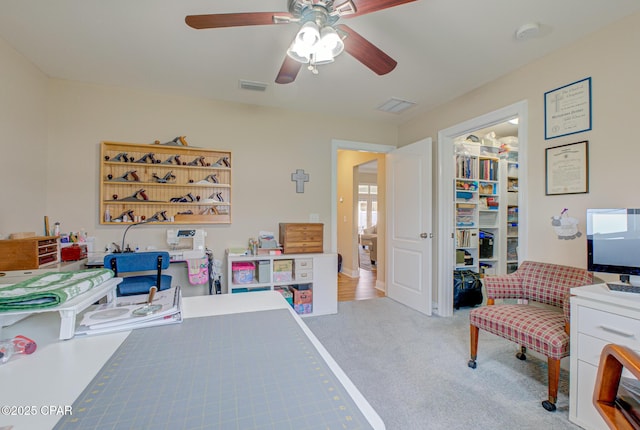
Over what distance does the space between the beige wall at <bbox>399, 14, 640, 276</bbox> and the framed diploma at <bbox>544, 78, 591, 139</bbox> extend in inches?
1.4

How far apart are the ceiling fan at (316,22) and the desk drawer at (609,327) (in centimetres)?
183

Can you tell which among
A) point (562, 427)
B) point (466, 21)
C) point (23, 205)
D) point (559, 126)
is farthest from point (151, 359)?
point (559, 126)

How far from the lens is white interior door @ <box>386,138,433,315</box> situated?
3.36 metres

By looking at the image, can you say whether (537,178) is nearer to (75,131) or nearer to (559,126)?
(559,126)

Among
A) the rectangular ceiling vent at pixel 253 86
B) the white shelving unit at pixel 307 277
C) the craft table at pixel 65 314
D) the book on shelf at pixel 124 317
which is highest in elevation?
the rectangular ceiling vent at pixel 253 86

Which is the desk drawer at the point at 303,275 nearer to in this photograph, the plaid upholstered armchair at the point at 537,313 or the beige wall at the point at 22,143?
the plaid upholstered armchair at the point at 537,313

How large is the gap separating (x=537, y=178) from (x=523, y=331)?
1250 millimetres

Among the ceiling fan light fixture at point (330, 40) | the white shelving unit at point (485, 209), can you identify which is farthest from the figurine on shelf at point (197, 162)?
the white shelving unit at point (485, 209)

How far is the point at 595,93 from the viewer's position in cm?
204

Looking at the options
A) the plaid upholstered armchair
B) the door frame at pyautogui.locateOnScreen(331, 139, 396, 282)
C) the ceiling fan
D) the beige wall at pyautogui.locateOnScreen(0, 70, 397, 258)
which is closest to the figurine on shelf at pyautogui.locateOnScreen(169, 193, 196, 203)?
the beige wall at pyautogui.locateOnScreen(0, 70, 397, 258)

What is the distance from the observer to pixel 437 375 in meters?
2.10

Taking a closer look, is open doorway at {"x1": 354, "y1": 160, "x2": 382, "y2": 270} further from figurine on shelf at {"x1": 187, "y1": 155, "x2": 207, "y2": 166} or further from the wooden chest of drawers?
figurine on shelf at {"x1": 187, "y1": 155, "x2": 207, "y2": 166}

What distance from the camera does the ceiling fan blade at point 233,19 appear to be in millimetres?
1436

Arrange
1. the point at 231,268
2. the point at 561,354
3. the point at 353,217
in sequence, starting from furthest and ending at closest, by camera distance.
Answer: the point at 353,217
the point at 231,268
the point at 561,354
